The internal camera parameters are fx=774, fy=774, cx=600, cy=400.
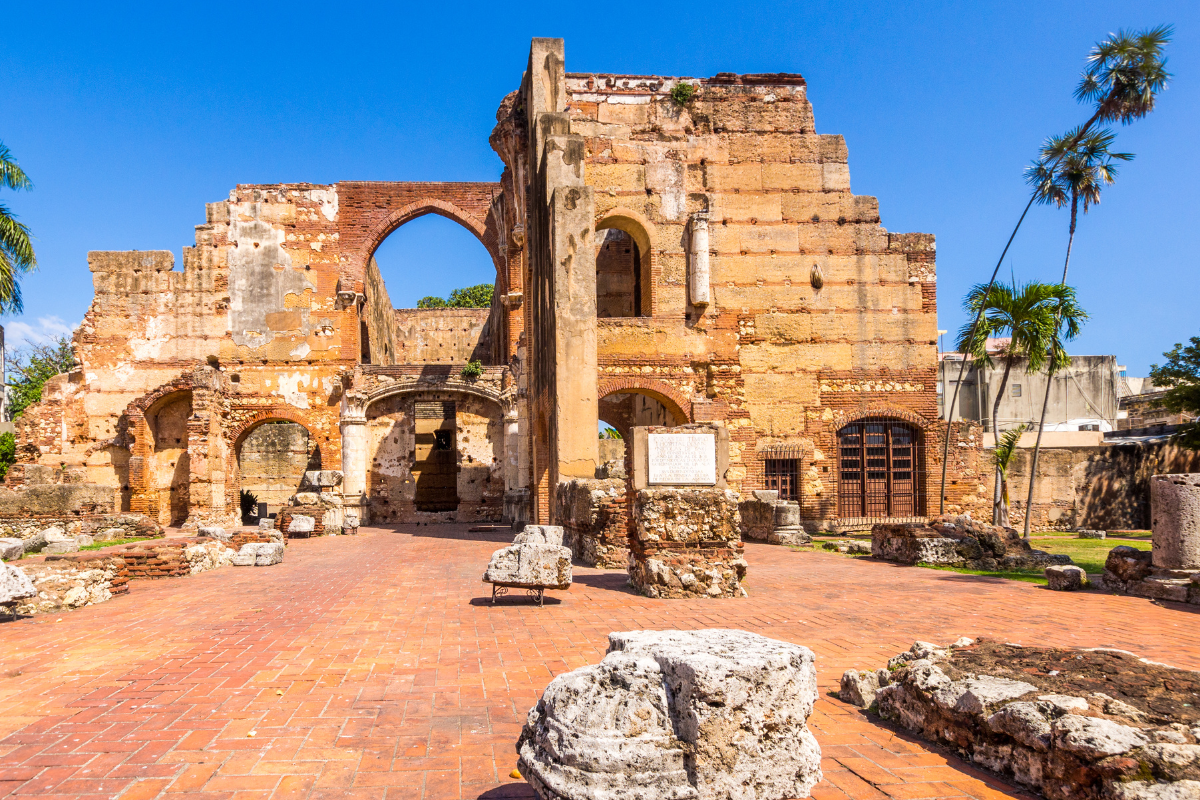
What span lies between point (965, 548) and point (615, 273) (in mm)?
13838

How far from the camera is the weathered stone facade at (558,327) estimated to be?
1883 cm

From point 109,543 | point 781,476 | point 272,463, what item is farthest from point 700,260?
point 272,463

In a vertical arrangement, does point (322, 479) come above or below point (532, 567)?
above

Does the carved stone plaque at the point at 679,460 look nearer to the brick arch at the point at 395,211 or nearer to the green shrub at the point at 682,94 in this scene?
the green shrub at the point at 682,94

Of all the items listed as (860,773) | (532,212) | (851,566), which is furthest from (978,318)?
(860,773)

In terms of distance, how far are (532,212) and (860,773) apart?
16.7m

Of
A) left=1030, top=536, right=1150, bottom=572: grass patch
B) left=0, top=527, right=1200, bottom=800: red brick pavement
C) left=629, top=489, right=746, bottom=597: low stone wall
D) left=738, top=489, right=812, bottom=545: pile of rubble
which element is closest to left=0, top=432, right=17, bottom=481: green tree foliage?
left=0, top=527, right=1200, bottom=800: red brick pavement

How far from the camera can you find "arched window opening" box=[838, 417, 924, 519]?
20.0 meters

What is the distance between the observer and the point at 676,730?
2.88m

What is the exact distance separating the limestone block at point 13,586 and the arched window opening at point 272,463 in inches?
888

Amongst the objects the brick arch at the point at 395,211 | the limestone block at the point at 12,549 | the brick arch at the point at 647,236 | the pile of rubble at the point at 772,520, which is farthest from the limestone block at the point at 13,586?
the brick arch at the point at 395,211

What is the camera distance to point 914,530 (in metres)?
12.4

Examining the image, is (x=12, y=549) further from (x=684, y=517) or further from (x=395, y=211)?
(x=395, y=211)

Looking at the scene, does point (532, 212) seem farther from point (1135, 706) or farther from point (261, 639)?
point (1135, 706)
